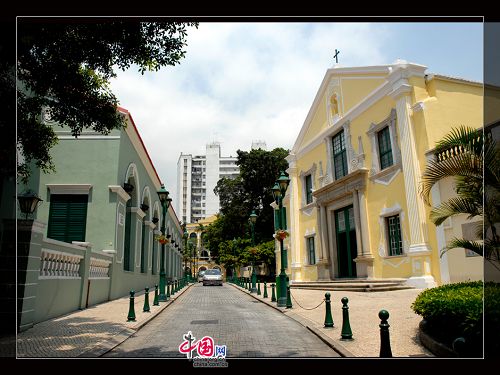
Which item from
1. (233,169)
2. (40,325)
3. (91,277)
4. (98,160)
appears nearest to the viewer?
(40,325)

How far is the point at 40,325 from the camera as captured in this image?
8375 millimetres

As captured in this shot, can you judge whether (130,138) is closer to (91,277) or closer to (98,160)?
(98,160)

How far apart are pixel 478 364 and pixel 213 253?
5407cm

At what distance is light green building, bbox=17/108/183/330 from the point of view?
8.30 m

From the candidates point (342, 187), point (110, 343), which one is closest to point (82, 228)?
point (110, 343)

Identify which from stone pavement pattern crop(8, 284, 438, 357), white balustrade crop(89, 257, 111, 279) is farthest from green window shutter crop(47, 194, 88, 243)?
stone pavement pattern crop(8, 284, 438, 357)

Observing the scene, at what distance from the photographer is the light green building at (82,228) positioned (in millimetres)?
8305

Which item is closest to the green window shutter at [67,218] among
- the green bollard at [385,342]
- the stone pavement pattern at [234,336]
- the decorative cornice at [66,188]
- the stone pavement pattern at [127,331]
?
the decorative cornice at [66,188]

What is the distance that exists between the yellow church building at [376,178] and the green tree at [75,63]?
11062mm

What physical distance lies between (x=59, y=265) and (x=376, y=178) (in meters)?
13.7

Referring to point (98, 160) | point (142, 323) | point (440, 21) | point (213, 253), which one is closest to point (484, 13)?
point (440, 21)

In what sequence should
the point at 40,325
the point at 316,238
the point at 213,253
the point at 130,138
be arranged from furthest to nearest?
1. the point at 213,253
2. the point at 316,238
3. the point at 130,138
4. the point at 40,325

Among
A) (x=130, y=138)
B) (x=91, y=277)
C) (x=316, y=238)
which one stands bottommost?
(x=91, y=277)

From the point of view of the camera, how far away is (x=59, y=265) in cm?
1009
